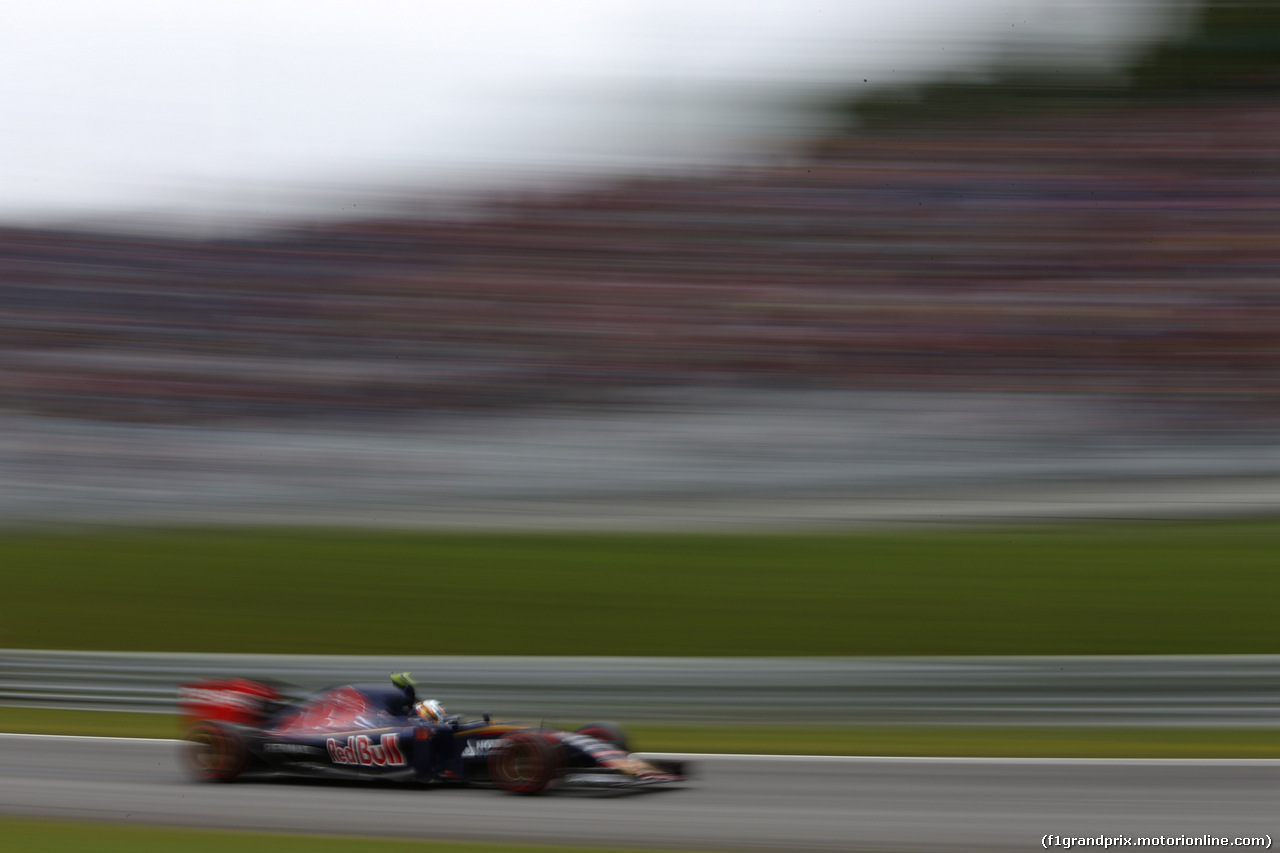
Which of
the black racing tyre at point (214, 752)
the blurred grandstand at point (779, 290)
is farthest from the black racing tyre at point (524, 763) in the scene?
the blurred grandstand at point (779, 290)

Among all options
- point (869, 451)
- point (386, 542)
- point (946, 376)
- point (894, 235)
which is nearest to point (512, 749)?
point (386, 542)

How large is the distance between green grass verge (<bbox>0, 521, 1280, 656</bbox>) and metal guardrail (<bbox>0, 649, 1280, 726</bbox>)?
4.38 ft

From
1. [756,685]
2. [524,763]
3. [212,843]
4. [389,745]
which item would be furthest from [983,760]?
[212,843]

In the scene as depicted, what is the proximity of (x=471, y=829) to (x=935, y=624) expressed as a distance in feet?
16.6

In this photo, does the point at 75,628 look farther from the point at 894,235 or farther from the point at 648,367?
the point at 894,235

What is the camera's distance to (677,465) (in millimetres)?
13266

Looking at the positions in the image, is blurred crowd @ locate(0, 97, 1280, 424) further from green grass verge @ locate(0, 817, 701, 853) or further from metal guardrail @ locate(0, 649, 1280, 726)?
green grass verge @ locate(0, 817, 701, 853)

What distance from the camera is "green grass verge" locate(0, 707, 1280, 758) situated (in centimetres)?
757

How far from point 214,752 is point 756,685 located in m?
3.19

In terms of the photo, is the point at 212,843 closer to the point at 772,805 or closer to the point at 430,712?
the point at 430,712

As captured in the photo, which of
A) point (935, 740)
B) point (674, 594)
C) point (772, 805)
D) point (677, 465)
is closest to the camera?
point (772, 805)

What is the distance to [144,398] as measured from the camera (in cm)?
1528

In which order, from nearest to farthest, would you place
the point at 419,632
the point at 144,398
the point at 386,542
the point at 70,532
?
1. the point at 419,632
2. the point at 386,542
3. the point at 70,532
4. the point at 144,398

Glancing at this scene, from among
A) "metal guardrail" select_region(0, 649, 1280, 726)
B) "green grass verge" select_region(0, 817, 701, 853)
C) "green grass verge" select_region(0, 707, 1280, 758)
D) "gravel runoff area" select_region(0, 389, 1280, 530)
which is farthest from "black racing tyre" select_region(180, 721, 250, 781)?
"gravel runoff area" select_region(0, 389, 1280, 530)
